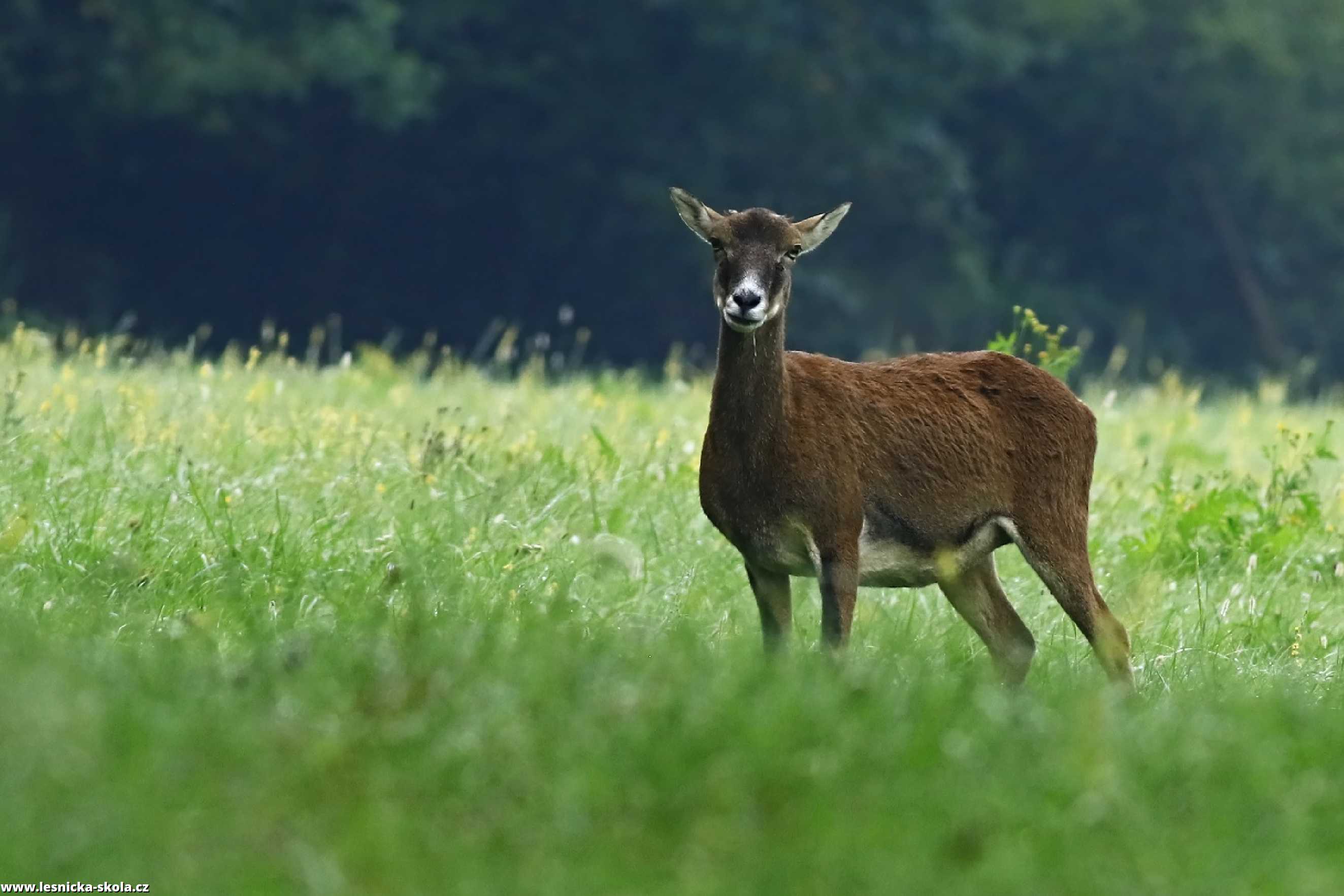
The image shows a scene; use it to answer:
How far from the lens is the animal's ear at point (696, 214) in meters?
7.12

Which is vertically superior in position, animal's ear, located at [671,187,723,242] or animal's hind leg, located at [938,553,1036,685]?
animal's ear, located at [671,187,723,242]

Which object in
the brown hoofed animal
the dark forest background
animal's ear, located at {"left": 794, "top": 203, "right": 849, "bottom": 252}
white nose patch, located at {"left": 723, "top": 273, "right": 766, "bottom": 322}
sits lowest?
the dark forest background

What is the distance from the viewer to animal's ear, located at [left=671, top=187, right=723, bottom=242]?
7.12 meters

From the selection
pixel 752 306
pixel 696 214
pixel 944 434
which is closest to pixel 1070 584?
pixel 944 434

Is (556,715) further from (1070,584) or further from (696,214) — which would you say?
(1070,584)

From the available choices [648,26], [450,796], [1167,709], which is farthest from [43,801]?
[648,26]

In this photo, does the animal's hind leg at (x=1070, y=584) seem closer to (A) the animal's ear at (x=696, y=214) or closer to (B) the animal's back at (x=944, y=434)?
(B) the animal's back at (x=944, y=434)

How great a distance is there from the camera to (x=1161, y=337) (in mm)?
41500

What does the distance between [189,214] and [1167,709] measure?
28884 millimetres

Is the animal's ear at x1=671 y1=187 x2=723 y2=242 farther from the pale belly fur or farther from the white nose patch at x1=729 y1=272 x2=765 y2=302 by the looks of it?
the pale belly fur

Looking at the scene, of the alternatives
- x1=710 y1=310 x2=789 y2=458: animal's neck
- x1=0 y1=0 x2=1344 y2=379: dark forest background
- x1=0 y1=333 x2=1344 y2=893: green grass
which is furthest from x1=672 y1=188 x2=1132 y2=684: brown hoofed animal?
x1=0 y1=0 x2=1344 y2=379: dark forest background

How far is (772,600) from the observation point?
22.6ft

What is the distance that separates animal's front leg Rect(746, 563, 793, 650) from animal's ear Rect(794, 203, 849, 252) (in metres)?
1.07

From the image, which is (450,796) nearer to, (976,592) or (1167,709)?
(1167,709)
